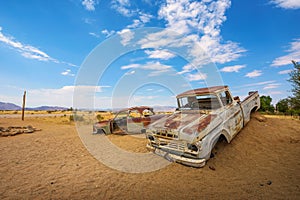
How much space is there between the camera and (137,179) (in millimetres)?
3854

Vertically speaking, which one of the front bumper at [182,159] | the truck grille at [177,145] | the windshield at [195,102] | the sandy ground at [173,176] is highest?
the windshield at [195,102]

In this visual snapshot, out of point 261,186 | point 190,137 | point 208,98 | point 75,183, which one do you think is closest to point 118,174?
point 75,183

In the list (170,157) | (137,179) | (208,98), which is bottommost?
(137,179)

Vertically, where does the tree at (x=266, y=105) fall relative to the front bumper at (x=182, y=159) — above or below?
above

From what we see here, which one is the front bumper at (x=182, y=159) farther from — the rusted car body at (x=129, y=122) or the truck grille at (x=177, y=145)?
the rusted car body at (x=129, y=122)

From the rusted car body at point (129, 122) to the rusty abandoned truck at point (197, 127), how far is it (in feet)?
11.1

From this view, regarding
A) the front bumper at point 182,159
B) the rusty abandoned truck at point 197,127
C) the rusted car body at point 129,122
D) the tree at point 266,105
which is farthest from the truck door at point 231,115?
the tree at point 266,105

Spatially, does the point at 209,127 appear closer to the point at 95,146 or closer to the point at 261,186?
the point at 261,186

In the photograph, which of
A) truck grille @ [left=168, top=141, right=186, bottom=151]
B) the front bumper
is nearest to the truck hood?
truck grille @ [left=168, top=141, right=186, bottom=151]

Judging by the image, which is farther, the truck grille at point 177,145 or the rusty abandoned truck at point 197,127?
the truck grille at point 177,145

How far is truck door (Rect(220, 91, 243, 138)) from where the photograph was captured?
4.99m

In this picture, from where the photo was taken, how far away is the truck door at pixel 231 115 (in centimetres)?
499

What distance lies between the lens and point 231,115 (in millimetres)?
5207

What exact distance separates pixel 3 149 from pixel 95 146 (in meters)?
3.33
